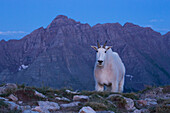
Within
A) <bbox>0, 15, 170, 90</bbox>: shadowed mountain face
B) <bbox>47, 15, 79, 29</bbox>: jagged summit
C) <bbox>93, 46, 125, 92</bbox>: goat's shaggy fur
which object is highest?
<bbox>47, 15, 79, 29</bbox>: jagged summit

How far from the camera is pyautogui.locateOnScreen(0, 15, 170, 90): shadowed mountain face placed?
314ft

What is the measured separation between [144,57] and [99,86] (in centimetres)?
10823

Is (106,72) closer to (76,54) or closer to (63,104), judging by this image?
(63,104)

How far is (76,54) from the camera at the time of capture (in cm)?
11275

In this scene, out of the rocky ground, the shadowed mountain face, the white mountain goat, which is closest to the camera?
the rocky ground

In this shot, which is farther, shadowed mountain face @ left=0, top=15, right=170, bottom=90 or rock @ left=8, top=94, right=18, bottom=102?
shadowed mountain face @ left=0, top=15, right=170, bottom=90

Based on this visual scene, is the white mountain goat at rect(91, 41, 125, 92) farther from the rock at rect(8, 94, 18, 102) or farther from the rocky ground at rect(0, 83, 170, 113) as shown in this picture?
the rock at rect(8, 94, 18, 102)

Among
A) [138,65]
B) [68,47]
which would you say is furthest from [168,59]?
[68,47]

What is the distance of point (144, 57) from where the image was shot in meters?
117

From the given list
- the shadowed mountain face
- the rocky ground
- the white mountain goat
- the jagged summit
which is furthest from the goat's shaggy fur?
the jagged summit

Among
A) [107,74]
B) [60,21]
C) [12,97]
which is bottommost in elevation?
[12,97]

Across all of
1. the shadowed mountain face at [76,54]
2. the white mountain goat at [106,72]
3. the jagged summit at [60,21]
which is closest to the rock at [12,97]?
the white mountain goat at [106,72]

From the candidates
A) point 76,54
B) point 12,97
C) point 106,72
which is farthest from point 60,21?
point 12,97

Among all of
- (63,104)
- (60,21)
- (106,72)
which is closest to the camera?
(63,104)
